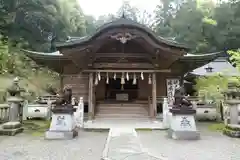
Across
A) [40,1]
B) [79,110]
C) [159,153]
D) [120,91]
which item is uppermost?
[40,1]

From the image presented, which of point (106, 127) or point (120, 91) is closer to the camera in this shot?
Result: point (106, 127)

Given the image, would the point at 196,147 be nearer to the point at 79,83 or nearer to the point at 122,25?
the point at 122,25

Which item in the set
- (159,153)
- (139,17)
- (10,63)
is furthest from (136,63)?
(139,17)

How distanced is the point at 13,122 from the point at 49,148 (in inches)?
136

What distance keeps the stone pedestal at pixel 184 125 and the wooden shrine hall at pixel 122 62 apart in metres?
3.63

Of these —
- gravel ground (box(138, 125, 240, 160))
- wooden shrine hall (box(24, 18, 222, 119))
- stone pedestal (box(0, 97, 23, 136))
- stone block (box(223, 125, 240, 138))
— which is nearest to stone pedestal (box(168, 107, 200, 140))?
gravel ground (box(138, 125, 240, 160))

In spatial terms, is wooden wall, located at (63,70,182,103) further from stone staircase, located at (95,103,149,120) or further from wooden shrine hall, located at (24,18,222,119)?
stone staircase, located at (95,103,149,120)

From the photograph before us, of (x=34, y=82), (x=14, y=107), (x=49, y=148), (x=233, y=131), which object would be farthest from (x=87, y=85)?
(x=233, y=131)

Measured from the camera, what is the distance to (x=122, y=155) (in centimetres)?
532

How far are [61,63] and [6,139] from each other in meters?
6.77

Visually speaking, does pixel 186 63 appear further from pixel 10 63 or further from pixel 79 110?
pixel 10 63

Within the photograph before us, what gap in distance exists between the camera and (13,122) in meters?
9.18

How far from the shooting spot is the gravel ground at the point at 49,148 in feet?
18.7

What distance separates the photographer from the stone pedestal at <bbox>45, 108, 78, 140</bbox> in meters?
7.96
